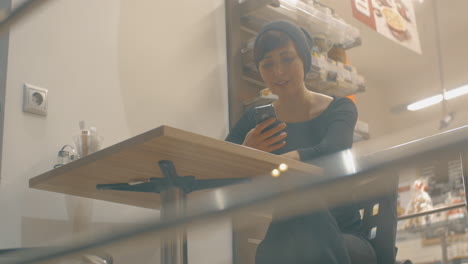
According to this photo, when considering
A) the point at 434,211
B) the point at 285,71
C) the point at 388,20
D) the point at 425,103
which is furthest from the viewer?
the point at 425,103

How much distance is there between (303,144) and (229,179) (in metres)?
0.34

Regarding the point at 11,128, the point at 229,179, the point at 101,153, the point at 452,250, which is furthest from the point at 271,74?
the point at 452,250

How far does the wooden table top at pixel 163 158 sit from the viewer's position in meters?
1.28

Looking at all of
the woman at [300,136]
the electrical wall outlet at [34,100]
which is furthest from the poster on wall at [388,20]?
the electrical wall outlet at [34,100]

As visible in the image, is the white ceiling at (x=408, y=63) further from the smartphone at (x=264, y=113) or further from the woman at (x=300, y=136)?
the smartphone at (x=264, y=113)

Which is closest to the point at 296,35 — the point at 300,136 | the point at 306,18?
the point at 300,136

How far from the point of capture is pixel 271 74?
6.37 feet

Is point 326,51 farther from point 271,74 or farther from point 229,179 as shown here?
point 229,179

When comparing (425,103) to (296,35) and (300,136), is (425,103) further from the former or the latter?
(300,136)

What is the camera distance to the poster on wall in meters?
2.47

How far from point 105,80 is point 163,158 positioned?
1.10 meters

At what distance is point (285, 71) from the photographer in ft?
6.30

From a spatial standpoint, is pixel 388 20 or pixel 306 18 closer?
pixel 388 20

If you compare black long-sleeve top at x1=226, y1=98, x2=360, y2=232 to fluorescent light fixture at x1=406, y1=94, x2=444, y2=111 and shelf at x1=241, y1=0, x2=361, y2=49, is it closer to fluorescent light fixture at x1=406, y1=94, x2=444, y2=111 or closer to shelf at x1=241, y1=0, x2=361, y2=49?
shelf at x1=241, y1=0, x2=361, y2=49
